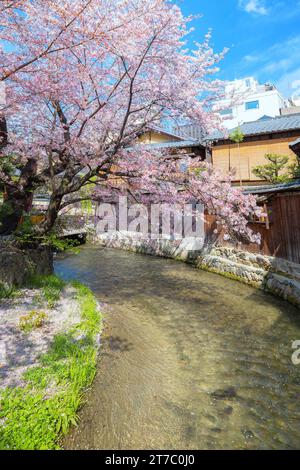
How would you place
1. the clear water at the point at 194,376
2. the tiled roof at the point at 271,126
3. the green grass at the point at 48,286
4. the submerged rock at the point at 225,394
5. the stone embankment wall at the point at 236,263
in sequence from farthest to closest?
the tiled roof at the point at 271,126 < the stone embankment wall at the point at 236,263 < the green grass at the point at 48,286 < the submerged rock at the point at 225,394 < the clear water at the point at 194,376

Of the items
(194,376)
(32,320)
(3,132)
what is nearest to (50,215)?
(3,132)

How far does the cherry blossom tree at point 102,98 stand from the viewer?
6.35 meters

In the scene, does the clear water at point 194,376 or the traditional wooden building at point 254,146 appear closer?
the clear water at point 194,376

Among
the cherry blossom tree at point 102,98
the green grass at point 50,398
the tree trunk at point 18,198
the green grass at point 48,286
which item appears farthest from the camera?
the tree trunk at point 18,198

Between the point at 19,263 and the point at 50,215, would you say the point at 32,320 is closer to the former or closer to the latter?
the point at 19,263

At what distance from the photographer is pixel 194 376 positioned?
5629mm

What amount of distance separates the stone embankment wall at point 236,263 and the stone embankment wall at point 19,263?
895 cm

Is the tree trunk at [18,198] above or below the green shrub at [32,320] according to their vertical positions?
above

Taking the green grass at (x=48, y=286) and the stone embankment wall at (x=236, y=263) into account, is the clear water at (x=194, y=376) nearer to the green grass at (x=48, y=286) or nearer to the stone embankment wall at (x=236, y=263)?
the stone embankment wall at (x=236, y=263)

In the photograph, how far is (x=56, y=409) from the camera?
4141mm

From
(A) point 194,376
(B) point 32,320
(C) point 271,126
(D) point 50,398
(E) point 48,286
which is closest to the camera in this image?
(D) point 50,398

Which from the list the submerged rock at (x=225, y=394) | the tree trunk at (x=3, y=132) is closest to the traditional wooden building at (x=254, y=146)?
the tree trunk at (x=3, y=132)

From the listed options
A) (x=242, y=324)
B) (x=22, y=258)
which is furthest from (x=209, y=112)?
(x=22, y=258)

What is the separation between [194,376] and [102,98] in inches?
336
